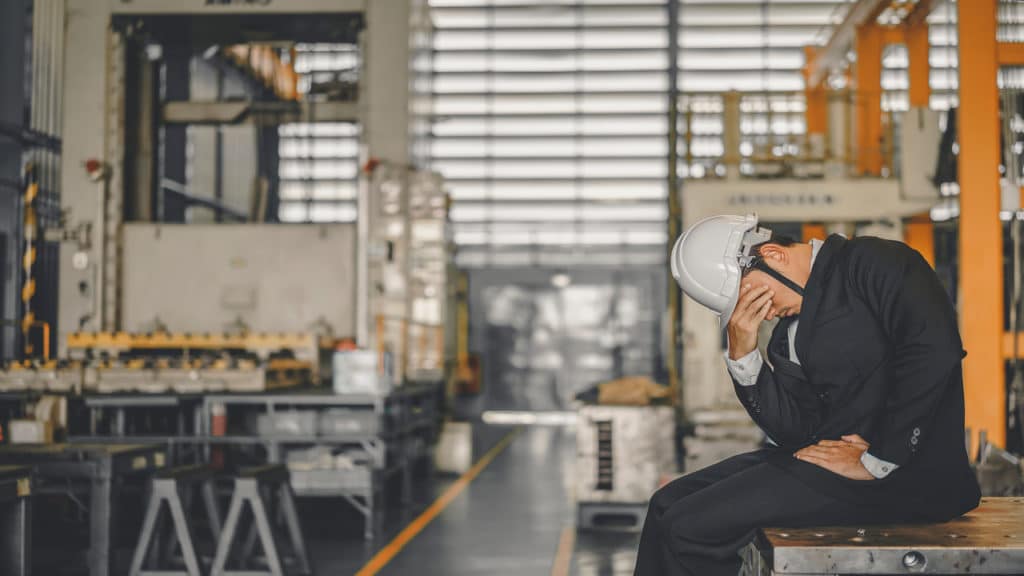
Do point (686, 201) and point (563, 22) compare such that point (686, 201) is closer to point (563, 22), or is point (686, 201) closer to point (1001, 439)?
point (1001, 439)

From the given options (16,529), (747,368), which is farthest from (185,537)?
(747,368)

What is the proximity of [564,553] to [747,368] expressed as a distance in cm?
382

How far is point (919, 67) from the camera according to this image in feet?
36.1

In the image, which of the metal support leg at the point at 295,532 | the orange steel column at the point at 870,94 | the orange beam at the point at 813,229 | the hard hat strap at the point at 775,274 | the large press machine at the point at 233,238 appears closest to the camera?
the hard hat strap at the point at 775,274

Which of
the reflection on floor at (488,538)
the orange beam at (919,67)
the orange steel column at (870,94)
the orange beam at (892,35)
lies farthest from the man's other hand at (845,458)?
the orange beam at (892,35)

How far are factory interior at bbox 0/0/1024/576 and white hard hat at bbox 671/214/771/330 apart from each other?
0.57 metres

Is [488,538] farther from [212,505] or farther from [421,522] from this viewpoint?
[212,505]

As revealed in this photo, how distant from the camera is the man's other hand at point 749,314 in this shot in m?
2.88

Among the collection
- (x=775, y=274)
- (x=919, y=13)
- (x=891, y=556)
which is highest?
(x=919, y=13)

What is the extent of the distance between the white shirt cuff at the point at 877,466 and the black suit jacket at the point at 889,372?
0.02 m

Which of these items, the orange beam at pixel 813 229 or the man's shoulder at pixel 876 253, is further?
the orange beam at pixel 813 229

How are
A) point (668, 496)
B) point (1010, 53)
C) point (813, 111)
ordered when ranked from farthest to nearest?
point (813, 111) < point (1010, 53) < point (668, 496)

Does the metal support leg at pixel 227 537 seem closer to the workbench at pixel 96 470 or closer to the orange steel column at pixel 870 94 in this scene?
the workbench at pixel 96 470

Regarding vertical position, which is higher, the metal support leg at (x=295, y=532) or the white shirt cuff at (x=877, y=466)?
the white shirt cuff at (x=877, y=466)
